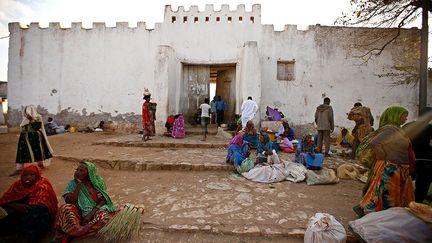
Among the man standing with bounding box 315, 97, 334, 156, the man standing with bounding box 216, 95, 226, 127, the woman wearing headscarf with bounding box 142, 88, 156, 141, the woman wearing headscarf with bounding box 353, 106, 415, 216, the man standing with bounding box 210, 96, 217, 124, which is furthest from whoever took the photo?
the man standing with bounding box 216, 95, 226, 127

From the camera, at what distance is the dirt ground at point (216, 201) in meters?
2.90

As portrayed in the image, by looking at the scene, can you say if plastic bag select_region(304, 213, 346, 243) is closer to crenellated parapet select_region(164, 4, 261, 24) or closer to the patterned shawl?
the patterned shawl

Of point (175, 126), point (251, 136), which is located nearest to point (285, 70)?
point (251, 136)

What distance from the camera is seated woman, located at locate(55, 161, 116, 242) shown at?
9.01 ft

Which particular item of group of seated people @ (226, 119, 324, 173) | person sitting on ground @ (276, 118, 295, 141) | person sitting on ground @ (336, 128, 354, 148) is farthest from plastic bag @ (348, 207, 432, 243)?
person sitting on ground @ (336, 128, 354, 148)

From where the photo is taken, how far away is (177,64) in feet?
34.6

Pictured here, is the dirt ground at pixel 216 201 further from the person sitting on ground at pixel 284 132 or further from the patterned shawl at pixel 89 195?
the person sitting on ground at pixel 284 132

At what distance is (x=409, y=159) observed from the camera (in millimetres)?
2926

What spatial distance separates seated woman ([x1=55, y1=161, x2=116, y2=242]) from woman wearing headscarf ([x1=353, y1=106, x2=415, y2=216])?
10.4 feet

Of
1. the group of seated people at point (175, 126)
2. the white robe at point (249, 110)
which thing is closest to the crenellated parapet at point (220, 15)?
the white robe at point (249, 110)

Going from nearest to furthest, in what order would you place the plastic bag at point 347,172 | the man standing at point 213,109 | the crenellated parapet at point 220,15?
A: the plastic bag at point 347,172 < the crenellated parapet at point 220,15 < the man standing at point 213,109

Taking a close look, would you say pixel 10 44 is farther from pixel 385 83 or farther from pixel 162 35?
pixel 385 83

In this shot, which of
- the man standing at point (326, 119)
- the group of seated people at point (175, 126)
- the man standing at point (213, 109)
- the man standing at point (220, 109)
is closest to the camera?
the man standing at point (326, 119)

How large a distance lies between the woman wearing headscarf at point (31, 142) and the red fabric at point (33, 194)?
271 cm
